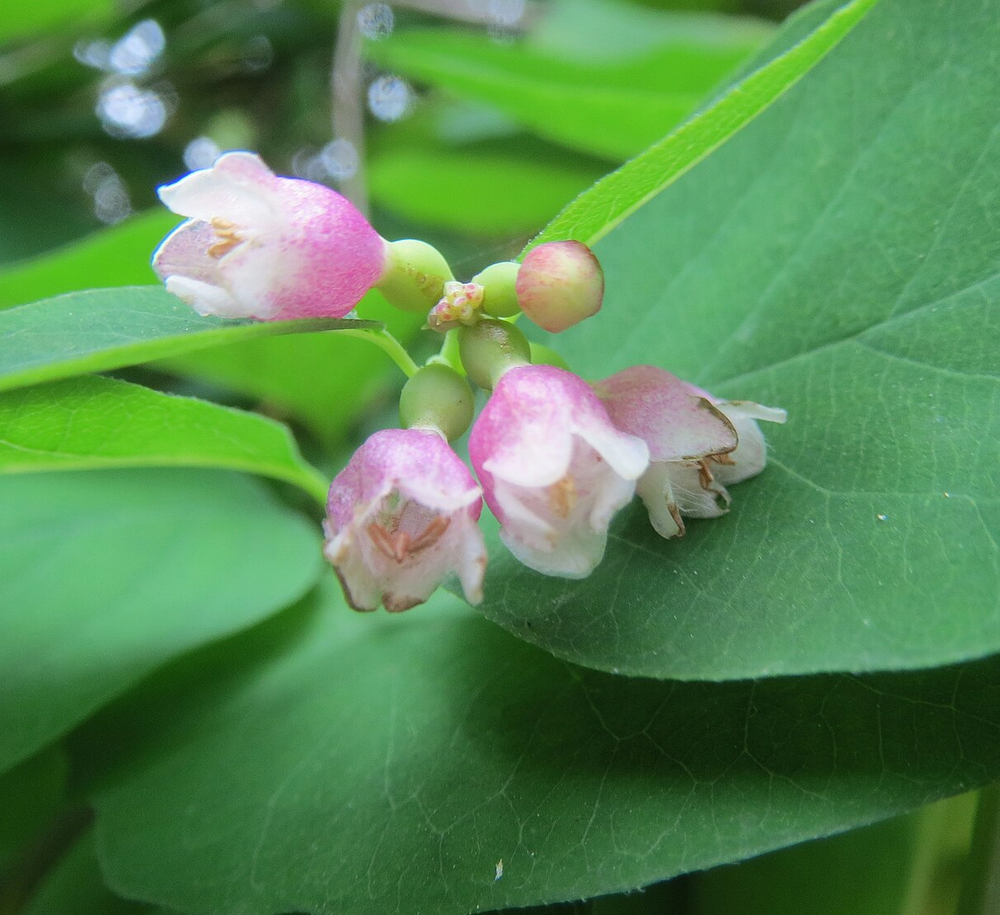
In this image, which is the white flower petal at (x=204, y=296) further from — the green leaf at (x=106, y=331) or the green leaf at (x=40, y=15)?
the green leaf at (x=40, y=15)

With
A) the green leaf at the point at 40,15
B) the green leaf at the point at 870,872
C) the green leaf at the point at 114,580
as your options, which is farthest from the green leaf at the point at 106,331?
the green leaf at the point at 40,15

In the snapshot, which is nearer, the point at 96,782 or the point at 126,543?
the point at 96,782

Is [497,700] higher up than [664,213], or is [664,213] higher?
[664,213]

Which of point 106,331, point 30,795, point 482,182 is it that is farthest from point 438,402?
point 482,182

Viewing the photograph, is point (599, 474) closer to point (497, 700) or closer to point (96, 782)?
point (497, 700)

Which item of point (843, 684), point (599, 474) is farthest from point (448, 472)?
point (843, 684)

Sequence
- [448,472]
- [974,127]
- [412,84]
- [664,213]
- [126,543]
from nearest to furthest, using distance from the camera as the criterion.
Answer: [448,472] → [974,127] → [664,213] → [126,543] → [412,84]
